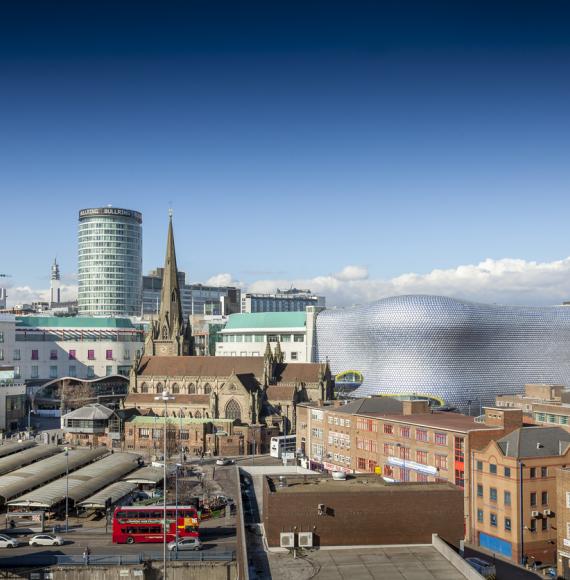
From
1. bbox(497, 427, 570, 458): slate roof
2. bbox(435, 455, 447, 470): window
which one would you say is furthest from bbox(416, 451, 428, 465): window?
bbox(497, 427, 570, 458): slate roof

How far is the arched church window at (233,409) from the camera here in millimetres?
133625

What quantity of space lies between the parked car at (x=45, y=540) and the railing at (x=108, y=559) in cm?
403

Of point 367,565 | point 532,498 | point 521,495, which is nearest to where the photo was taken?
point 367,565

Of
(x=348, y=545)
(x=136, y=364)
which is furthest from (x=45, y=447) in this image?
(x=348, y=545)

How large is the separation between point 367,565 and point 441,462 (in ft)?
140

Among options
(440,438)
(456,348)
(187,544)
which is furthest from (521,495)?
(456,348)

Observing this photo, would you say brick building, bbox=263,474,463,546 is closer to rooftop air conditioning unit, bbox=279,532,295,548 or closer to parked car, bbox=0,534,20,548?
rooftop air conditioning unit, bbox=279,532,295,548

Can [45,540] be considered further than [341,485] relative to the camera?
Yes

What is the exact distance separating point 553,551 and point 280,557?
3864 centimetres

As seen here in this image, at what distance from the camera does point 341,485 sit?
48875 mm

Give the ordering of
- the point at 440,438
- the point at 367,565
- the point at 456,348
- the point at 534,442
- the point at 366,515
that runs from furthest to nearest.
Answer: the point at 456,348 → the point at 440,438 → the point at 534,442 → the point at 366,515 → the point at 367,565

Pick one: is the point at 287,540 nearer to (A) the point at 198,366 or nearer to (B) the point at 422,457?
(B) the point at 422,457

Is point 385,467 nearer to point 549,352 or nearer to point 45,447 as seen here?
point 45,447

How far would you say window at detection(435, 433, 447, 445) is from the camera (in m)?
80.7
